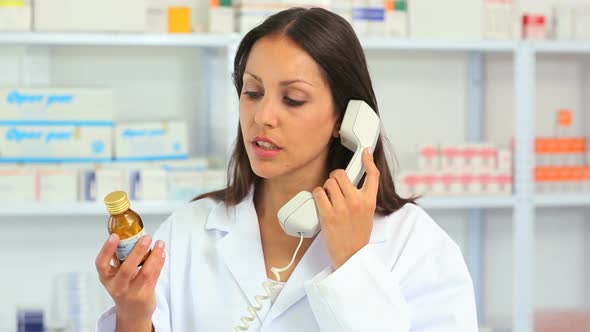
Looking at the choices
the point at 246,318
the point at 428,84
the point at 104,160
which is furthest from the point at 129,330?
the point at 428,84

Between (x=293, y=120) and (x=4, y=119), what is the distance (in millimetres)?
1541

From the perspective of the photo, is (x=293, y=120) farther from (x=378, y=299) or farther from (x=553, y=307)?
(x=553, y=307)

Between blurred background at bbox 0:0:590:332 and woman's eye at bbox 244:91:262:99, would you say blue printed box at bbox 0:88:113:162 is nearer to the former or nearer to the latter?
blurred background at bbox 0:0:590:332

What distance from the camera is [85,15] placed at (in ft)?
9.38

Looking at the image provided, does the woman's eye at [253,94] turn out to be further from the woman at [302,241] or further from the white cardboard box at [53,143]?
the white cardboard box at [53,143]

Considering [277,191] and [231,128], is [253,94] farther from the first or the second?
[231,128]

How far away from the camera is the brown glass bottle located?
1329 mm

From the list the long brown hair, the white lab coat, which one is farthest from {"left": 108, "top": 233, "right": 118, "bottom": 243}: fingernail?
the long brown hair

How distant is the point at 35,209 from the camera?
288cm

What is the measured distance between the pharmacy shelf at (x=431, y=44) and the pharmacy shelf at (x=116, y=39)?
0.46m

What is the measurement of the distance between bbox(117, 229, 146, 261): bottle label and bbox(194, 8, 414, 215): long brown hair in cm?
40

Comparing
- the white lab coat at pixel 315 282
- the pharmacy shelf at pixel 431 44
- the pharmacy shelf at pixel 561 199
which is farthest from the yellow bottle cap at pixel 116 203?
the pharmacy shelf at pixel 561 199

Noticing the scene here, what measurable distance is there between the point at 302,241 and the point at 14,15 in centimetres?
157

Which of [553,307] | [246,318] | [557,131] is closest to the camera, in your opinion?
[246,318]
